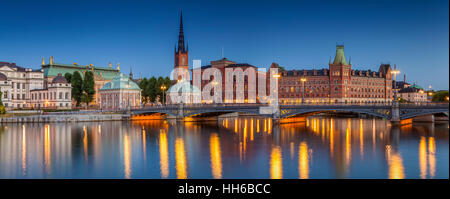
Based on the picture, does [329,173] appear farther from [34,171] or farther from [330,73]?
[330,73]

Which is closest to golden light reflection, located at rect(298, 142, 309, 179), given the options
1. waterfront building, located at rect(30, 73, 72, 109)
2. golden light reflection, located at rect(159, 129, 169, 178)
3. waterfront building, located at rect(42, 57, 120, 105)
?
golden light reflection, located at rect(159, 129, 169, 178)

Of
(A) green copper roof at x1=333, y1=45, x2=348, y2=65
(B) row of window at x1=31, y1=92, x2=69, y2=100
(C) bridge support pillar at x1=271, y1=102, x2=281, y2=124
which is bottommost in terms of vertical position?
(C) bridge support pillar at x1=271, y1=102, x2=281, y2=124

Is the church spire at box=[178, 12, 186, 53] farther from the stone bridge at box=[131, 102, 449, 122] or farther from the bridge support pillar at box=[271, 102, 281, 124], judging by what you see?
the bridge support pillar at box=[271, 102, 281, 124]

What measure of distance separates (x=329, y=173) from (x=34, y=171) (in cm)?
2166

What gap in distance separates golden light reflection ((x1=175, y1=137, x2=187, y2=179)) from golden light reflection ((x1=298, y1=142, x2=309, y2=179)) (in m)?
8.35

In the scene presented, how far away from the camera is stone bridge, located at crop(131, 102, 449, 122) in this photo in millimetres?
57188

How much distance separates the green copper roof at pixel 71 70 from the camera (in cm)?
12669

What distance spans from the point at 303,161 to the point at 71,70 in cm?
11944

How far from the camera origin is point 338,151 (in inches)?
1497

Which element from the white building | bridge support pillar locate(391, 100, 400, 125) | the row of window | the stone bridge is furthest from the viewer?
the row of window

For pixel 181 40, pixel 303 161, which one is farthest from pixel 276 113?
pixel 181 40

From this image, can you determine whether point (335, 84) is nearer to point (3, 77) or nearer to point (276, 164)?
point (3, 77)

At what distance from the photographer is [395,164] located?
30781 millimetres
